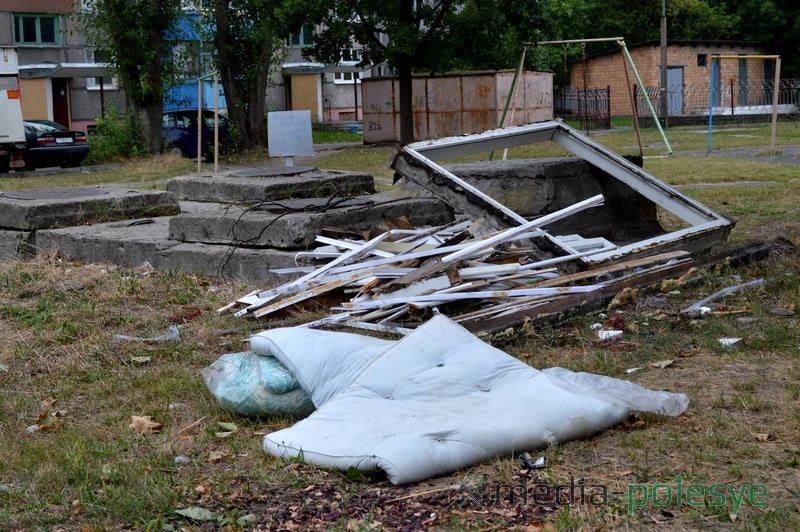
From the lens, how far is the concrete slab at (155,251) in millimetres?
7520

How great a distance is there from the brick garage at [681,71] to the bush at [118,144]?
832 inches

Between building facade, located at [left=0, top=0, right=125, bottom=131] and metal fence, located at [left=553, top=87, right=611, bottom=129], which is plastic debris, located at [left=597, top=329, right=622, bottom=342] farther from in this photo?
building facade, located at [left=0, top=0, right=125, bottom=131]

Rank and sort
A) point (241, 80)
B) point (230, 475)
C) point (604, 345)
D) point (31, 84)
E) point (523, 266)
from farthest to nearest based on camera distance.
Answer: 1. point (31, 84)
2. point (241, 80)
3. point (523, 266)
4. point (604, 345)
5. point (230, 475)

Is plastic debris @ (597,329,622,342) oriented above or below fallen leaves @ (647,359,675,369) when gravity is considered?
above

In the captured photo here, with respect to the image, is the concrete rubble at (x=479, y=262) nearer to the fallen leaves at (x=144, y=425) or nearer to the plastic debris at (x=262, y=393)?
the plastic debris at (x=262, y=393)

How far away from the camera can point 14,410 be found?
4.82 metres

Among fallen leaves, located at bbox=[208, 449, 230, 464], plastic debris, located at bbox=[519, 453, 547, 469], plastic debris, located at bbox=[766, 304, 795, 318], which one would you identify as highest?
plastic debris, located at bbox=[766, 304, 795, 318]

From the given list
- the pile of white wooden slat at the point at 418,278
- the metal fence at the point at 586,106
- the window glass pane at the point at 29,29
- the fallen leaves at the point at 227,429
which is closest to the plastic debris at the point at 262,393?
the fallen leaves at the point at 227,429

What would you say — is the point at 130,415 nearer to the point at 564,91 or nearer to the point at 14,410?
the point at 14,410

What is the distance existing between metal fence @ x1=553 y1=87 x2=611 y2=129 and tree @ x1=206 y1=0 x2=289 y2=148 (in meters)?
9.97

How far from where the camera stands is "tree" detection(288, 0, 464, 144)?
958 inches

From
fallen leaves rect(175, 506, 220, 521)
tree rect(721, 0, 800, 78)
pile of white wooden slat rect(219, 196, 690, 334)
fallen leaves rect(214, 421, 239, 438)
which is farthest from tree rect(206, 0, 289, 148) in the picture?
tree rect(721, 0, 800, 78)

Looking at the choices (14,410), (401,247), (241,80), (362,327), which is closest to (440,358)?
(362,327)

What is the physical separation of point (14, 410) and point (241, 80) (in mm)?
24717
